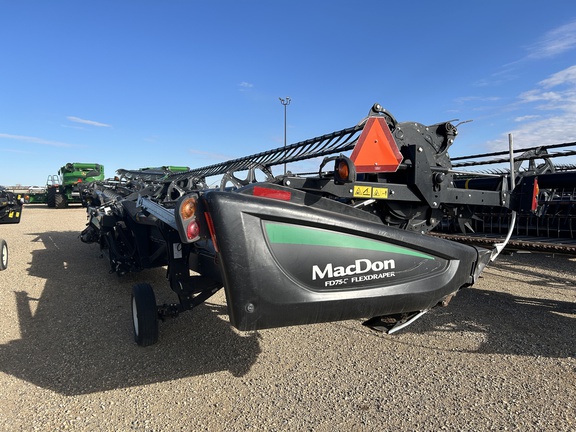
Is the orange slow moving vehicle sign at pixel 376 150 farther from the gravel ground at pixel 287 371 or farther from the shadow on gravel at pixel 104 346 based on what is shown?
the shadow on gravel at pixel 104 346

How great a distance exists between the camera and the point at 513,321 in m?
4.18

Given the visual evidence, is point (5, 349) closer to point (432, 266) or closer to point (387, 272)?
point (387, 272)

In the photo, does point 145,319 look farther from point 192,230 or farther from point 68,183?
point 68,183

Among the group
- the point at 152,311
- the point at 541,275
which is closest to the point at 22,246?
the point at 152,311

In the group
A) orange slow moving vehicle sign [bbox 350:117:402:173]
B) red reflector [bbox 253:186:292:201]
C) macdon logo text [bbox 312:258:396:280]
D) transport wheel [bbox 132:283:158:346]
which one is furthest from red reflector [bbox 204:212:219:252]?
transport wheel [bbox 132:283:158:346]

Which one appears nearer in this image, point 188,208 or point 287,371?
point 188,208

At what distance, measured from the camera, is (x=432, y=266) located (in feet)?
7.86

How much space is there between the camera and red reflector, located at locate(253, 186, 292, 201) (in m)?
2.15

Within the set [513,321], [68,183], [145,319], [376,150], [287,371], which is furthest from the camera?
[68,183]

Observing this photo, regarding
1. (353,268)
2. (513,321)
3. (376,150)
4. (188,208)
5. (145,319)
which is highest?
(376,150)

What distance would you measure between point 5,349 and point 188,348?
1.60m

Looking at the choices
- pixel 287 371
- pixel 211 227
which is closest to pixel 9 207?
pixel 287 371

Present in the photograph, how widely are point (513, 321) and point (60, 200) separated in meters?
24.4

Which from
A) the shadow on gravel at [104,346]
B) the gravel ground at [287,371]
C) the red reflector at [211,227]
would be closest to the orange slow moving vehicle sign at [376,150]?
the red reflector at [211,227]
